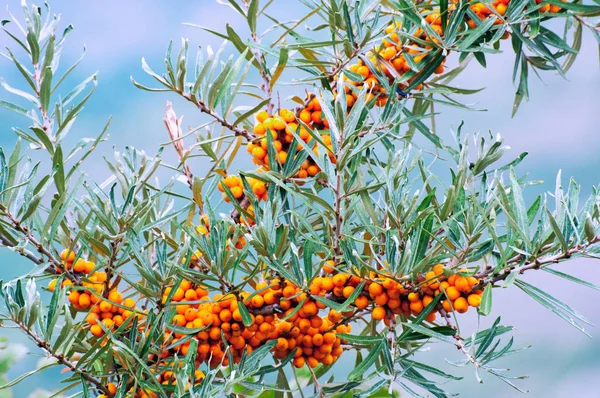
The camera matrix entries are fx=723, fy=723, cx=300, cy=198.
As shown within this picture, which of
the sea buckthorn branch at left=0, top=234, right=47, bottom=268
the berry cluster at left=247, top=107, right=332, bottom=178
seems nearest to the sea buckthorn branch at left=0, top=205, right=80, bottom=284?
the sea buckthorn branch at left=0, top=234, right=47, bottom=268

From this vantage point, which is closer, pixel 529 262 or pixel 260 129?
pixel 529 262

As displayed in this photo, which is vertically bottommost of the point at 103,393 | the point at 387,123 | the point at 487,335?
the point at 103,393

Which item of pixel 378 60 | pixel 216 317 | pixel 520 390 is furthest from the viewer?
pixel 378 60

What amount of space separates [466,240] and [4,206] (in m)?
0.62

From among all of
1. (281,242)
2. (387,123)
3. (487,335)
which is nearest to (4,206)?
(281,242)

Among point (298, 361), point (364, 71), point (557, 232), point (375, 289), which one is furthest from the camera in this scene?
point (364, 71)

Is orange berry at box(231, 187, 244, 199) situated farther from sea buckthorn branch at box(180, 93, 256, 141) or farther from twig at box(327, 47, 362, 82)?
twig at box(327, 47, 362, 82)

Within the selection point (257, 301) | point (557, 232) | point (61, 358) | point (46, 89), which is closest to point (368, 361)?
point (257, 301)

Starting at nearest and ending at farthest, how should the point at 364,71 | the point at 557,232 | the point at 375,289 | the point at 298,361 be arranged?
the point at 557,232 < the point at 375,289 < the point at 298,361 < the point at 364,71

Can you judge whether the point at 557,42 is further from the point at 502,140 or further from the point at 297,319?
the point at 297,319

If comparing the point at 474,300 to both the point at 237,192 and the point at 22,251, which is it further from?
the point at 22,251

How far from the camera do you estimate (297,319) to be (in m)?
1.01

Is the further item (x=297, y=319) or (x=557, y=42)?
(x=557, y=42)

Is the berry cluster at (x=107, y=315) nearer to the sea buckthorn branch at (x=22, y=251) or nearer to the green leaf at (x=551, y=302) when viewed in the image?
the sea buckthorn branch at (x=22, y=251)
